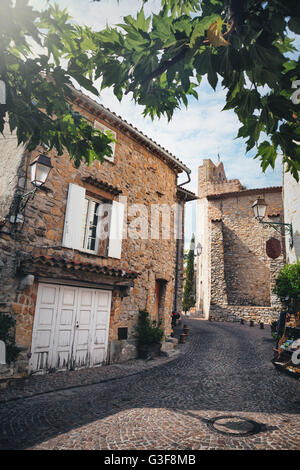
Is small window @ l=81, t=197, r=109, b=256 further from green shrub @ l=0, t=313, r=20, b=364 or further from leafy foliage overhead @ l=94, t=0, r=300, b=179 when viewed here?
leafy foliage overhead @ l=94, t=0, r=300, b=179

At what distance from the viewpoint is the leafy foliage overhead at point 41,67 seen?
89.8 inches

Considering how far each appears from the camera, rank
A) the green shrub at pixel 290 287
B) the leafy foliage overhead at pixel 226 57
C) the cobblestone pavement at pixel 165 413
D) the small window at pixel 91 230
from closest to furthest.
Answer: the leafy foliage overhead at pixel 226 57
the cobblestone pavement at pixel 165 413
the green shrub at pixel 290 287
the small window at pixel 91 230

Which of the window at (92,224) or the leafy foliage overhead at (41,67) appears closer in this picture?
the leafy foliage overhead at (41,67)

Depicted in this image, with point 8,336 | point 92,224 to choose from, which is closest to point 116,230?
point 92,224

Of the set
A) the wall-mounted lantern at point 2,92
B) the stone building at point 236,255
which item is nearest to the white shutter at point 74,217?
the wall-mounted lantern at point 2,92

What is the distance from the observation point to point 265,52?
1.91 metres

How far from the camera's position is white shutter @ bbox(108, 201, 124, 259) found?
28.3ft

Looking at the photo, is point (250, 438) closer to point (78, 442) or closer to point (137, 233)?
point (78, 442)

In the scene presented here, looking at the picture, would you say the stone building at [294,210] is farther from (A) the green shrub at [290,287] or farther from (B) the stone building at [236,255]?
(B) the stone building at [236,255]

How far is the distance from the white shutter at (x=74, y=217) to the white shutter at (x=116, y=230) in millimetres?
1128

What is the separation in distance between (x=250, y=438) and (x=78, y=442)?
2.11 meters

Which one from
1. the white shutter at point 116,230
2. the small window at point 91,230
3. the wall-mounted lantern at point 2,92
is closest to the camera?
the wall-mounted lantern at point 2,92

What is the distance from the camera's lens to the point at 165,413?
4457mm

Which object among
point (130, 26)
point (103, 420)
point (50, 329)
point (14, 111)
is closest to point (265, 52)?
point (130, 26)
